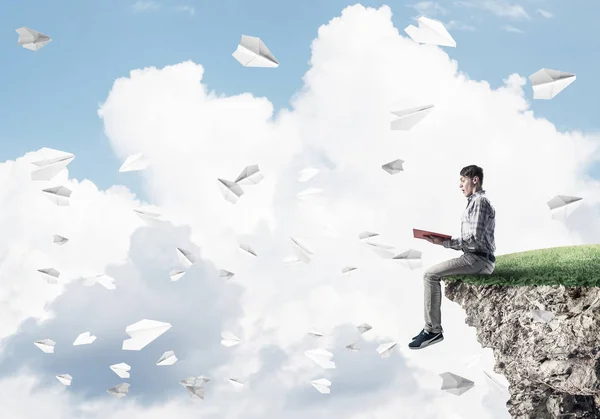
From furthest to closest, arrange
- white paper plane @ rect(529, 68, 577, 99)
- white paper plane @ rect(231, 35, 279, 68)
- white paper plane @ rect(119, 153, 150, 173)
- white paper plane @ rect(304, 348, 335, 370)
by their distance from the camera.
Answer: white paper plane @ rect(304, 348, 335, 370)
white paper plane @ rect(119, 153, 150, 173)
white paper plane @ rect(529, 68, 577, 99)
white paper plane @ rect(231, 35, 279, 68)

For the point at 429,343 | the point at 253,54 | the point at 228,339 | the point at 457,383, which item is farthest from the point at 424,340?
the point at 253,54

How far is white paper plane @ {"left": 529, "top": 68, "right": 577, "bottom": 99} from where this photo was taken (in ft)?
24.5

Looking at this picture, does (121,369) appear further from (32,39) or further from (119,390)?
(32,39)

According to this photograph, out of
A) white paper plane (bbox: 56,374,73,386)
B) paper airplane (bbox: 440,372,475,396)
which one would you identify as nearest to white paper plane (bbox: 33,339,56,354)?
white paper plane (bbox: 56,374,73,386)

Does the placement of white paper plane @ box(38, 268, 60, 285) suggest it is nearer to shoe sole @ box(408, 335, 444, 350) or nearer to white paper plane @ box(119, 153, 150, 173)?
white paper plane @ box(119, 153, 150, 173)

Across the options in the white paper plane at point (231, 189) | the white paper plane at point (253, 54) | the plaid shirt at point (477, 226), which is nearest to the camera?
the white paper plane at point (253, 54)

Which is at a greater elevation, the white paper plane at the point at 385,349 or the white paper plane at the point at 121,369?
the white paper plane at the point at 385,349

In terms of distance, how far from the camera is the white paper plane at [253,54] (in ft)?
24.0

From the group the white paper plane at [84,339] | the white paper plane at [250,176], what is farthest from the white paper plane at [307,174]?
the white paper plane at [84,339]

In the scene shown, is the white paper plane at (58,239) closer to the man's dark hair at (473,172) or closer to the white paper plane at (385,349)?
the white paper plane at (385,349)

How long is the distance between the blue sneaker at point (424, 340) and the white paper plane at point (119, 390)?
4642 mm

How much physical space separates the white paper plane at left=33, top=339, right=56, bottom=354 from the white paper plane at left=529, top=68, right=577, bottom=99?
7.93 m

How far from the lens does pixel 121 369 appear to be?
9922 millimetres

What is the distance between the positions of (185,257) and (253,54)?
349cm
